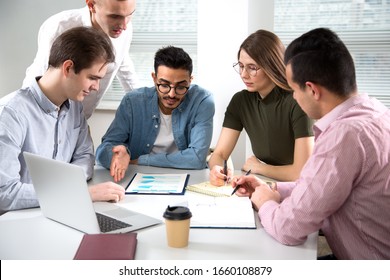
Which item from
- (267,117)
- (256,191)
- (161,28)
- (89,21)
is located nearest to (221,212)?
(256,191)

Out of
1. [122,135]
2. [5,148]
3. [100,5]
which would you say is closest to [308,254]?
[5,148]

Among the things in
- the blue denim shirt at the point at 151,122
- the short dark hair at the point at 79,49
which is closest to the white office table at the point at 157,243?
the short dark hair at the point at 79,49

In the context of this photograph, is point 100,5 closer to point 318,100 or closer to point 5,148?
point 5,148

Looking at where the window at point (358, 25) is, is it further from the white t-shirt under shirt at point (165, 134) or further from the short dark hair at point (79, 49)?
the short dark hair at point (79, 49)

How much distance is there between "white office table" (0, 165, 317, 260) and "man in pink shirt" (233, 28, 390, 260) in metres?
0.05

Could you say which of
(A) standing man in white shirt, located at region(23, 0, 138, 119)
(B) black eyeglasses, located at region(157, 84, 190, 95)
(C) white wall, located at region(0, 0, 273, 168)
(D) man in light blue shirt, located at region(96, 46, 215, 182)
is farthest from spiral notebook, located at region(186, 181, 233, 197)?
(C) white wall, located at region(0, 0, 273, 168)

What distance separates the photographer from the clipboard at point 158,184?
1.77 m

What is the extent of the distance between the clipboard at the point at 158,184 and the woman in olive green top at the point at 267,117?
27 centimetres

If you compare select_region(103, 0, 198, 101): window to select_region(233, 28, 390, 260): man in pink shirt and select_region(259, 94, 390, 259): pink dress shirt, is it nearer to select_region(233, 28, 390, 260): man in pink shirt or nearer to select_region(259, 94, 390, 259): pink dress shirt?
select_region(233, 28, 390, 260): man in pink shirt

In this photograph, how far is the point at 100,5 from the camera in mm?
2287

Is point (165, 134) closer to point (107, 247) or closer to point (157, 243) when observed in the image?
point (157, 243)

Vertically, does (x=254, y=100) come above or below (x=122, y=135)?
above

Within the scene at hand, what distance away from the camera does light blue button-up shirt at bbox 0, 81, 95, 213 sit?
62.2 inches
